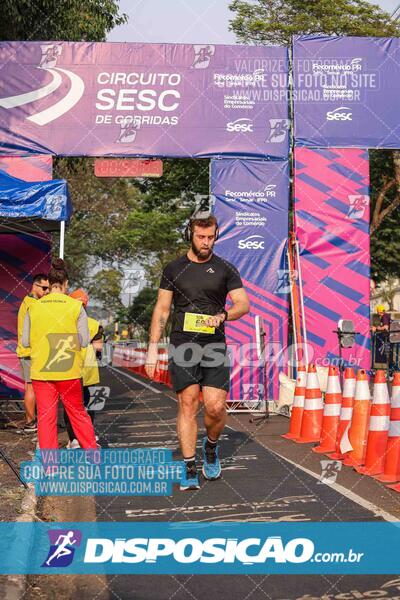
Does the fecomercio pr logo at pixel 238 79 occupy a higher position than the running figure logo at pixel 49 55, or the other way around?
the running figure logo at pixel 49 55

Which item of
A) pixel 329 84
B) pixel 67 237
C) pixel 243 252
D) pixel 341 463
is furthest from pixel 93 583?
pixel 67 237

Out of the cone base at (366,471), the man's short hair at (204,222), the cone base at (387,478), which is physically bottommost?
the cone base at (366,471)

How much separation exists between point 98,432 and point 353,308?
18.4 ft

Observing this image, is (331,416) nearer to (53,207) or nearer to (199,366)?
(199,366)

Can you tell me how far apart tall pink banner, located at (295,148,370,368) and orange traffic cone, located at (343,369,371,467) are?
6287mm

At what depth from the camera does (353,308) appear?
15.8 meters

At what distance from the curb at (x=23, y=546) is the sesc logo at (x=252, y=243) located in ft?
29.3

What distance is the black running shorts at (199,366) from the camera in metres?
7.84

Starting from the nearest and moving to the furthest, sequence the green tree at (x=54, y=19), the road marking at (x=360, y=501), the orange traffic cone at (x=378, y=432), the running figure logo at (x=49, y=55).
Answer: the road marking at (x=360, y=501), the orange traffic cone at (x=378, y=432), the running figure logo at (x=49, y=55), the green tree at (x=54, y=19)

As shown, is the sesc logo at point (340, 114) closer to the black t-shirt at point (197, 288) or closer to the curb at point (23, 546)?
the black t-shirt at point (197, 288)

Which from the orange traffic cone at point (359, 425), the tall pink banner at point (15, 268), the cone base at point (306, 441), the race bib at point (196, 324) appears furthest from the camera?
the tall pink banner at point (15, 268)

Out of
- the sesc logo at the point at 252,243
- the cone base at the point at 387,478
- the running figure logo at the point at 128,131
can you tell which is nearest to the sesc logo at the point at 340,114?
the sesc logo at the point at 252,243

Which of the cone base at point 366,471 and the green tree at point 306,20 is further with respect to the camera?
the green tree at point 306,20

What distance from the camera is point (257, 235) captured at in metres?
15.8
